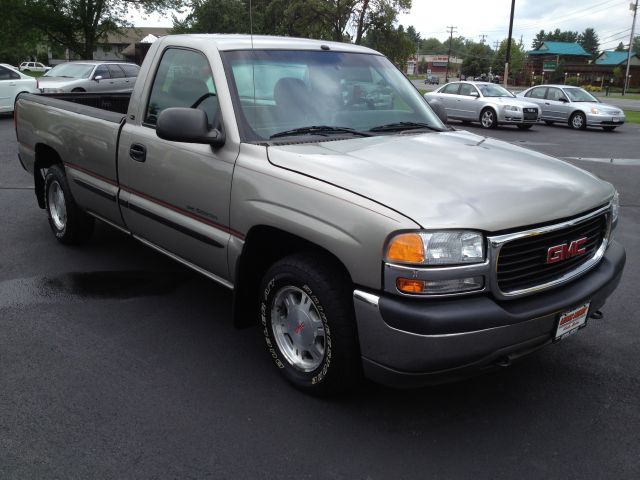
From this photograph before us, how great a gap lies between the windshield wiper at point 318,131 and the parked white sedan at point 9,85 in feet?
54.6

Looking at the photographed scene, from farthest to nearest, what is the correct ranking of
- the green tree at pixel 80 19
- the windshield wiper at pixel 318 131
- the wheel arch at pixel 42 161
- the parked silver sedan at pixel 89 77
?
the green tree at pixel 80 19 < the parked silver sedan at pixel 89 77 < the wheel arch at pixel 42 161 < the windshield wiper at pixel 318 131

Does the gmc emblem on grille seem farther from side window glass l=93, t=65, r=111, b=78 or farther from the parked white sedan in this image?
side window glass l=93, t=65, r=111, b=78

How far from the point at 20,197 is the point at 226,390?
5908 mm

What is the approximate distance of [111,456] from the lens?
9.10ft

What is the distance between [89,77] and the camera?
62.6ft

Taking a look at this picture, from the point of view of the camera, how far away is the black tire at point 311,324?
293 cm

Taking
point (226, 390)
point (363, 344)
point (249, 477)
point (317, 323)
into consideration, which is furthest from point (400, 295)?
point (226, 390)

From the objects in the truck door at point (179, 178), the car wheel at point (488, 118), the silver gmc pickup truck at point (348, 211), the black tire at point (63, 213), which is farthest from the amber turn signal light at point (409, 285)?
the car wheel at point (488, 118)

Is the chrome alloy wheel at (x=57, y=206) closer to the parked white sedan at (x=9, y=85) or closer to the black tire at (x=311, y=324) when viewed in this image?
the black tire at (x=311, y=324)

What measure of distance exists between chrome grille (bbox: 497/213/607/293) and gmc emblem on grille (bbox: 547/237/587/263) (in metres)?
0.02

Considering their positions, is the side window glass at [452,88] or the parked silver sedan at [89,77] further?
the side window glass at [452,88]

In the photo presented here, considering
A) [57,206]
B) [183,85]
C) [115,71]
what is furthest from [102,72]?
[183,85]

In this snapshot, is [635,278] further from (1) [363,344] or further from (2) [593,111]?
(2) [593,111]

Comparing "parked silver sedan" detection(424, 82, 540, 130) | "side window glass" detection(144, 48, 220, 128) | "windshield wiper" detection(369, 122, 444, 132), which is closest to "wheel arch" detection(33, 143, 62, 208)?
"side window glass" detection(144, 48, 220, 128)
